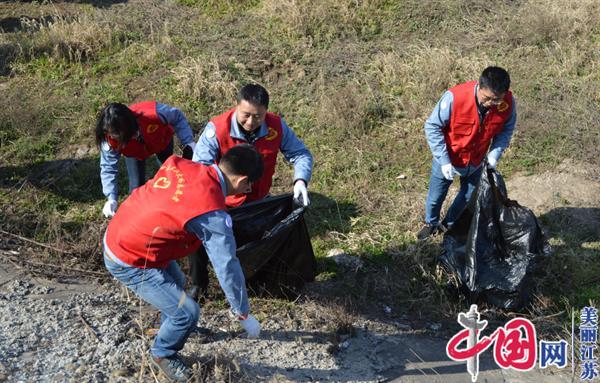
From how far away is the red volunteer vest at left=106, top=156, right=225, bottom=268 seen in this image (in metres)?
2.60

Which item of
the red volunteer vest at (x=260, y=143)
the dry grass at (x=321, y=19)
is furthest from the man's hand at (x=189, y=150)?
the dry grass at (x=321, y=19)

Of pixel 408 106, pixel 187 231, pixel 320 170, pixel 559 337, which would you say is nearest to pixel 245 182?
pixel 187 231

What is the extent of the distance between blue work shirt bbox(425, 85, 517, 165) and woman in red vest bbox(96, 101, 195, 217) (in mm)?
1545

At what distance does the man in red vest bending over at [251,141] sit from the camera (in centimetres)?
329

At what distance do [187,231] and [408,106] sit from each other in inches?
153

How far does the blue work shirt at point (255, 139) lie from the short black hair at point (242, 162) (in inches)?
27.0

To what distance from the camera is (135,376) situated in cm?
309

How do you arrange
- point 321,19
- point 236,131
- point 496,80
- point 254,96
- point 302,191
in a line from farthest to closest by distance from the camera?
point 321,19 → point 496,80 → point 302,191 → point 236,131 → point 254,96

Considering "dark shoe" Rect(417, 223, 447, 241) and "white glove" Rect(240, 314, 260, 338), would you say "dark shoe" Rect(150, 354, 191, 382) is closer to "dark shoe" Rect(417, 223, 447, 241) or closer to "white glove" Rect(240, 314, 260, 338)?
"white glove" Rect(240, 314, 260, 338)

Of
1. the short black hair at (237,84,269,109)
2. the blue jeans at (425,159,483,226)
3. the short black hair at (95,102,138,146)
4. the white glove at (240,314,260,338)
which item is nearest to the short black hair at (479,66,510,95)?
the blue jeans at (425,159,483,226)

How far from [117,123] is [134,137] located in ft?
1.10

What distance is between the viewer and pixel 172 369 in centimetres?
300

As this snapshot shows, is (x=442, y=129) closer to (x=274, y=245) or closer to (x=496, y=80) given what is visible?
(x=496, y=80)

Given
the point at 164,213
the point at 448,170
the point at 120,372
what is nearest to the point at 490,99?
the point at 448,170
